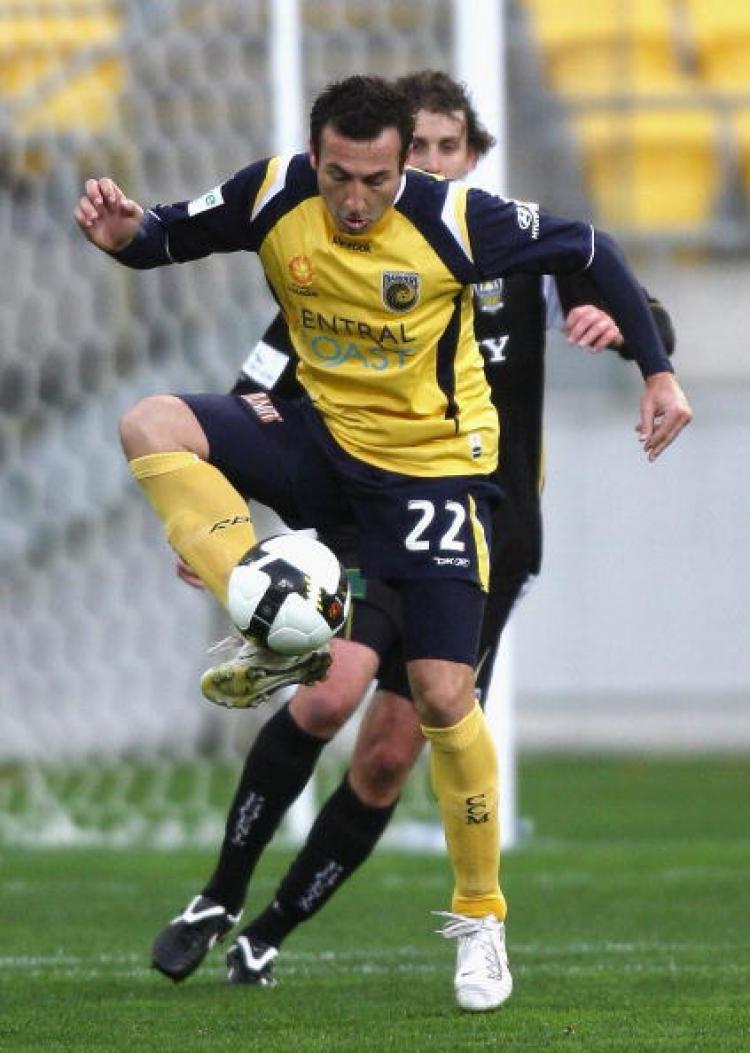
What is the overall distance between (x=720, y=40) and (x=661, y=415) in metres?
10.5

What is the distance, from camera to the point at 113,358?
11.4 m

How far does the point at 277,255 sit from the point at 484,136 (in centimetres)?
127

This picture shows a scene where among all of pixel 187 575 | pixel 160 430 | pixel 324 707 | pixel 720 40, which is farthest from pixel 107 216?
pixel 720 40

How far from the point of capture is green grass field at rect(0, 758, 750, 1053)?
14.9ft

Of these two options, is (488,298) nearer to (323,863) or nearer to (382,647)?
(382,647)

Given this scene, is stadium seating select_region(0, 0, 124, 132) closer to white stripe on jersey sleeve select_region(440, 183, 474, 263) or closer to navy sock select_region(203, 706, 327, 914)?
navy sock select_region(203, 706, 327, 914)

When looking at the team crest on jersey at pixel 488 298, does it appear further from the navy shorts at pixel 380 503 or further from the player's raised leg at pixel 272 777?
the player's raised leg at pixel 272 777

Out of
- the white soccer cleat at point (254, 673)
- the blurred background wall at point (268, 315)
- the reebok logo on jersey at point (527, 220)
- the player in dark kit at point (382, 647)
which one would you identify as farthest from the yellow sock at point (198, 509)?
the blurred background wall at point (268, 315)

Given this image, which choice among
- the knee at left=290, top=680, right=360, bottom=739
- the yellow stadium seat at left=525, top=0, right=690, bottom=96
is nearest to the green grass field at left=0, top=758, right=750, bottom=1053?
the knee at left=290, top=680, right=360, bottom=739

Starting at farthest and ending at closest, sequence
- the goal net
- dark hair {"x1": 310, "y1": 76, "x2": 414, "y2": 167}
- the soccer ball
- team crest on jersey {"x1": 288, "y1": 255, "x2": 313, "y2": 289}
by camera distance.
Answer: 1. the goal net
2. team crest on jersey {"x1": 288, "y1": 255, "x2": 313, "y2": 289}
3. dark hair {"x1": 310, "y1": 76, "x2": 414, "y2": 167}
4. the soccer ball

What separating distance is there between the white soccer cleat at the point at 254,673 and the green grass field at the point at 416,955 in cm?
69

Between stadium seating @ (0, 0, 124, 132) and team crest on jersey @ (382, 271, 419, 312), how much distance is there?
6359 mm

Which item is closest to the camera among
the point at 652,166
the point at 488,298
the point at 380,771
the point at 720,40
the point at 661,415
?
the point at 661,415

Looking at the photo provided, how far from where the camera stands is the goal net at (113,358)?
425 inches
